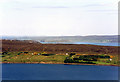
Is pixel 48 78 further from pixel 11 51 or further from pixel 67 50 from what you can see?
pixel 11 51

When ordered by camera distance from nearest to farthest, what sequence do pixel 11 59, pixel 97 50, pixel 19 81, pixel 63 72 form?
pixel 19 81, pixel 63 72, pixel 11 59, pixel 97 50

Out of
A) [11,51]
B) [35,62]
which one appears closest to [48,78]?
[35,62]

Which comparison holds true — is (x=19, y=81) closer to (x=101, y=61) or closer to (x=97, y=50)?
(x=101, y=61)

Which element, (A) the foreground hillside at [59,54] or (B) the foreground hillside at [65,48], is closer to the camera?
(A) the foreground hillside at [59,54]

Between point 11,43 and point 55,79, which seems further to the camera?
point 11,43

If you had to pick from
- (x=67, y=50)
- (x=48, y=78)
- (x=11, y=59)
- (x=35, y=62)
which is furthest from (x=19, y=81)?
(x=67, y=50)

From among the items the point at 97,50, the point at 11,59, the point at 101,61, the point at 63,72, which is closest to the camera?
the point at 63,72

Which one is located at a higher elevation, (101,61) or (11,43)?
(11,43)

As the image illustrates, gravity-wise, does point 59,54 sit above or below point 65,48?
below

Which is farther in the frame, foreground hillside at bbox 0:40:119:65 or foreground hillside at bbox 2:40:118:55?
foreground hillside at bbox 2:40:118:55

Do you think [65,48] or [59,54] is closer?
[59,54]
